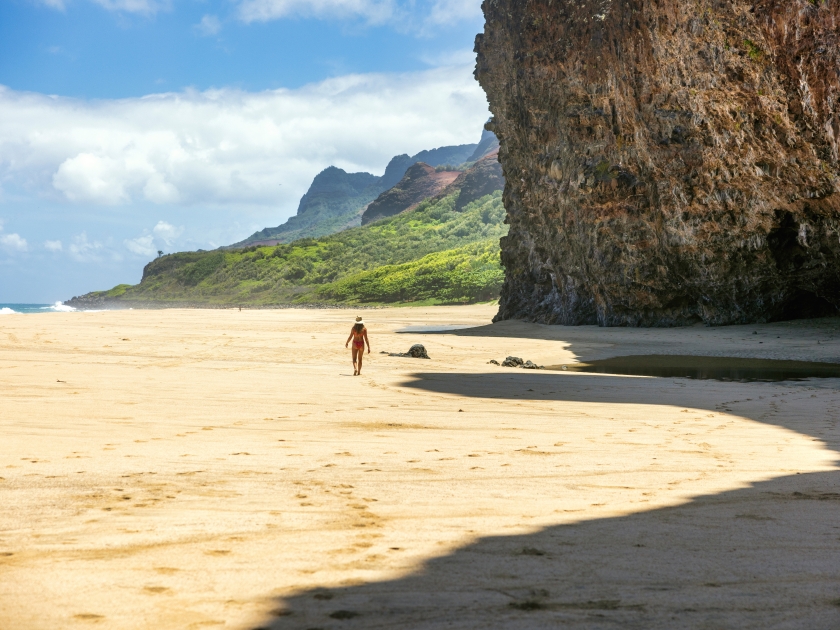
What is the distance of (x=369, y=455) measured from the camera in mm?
6273

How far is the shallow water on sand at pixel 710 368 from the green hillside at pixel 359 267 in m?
48.2

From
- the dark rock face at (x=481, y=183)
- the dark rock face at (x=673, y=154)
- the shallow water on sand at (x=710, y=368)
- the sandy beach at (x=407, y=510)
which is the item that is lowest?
the shallow water on sand at (x=710, y=368)

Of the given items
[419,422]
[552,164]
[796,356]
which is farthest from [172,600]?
[552,164]

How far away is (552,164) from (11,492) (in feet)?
99.5

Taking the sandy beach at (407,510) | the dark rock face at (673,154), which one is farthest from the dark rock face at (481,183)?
the sandy beach at (407,510)

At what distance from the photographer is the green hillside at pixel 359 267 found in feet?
246

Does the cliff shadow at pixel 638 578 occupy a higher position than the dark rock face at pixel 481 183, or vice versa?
the dark rock face at pixel 481 183

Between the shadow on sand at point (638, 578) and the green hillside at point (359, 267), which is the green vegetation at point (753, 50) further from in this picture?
the green hillside at point (359, 267)

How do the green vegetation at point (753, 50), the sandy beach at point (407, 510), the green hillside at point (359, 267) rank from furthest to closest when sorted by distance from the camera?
1. the green hillside at point (359, 267)
2. the green vegetation at point (753, 50)
3. the sandy beach at point (407, 510)

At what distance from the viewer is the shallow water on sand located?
15.4 m

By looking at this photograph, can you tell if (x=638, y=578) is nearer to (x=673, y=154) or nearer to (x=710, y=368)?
(x=710, y=368)

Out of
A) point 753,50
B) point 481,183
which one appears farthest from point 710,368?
point 481,183

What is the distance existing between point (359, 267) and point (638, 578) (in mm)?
99666

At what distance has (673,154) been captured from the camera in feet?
88.0
